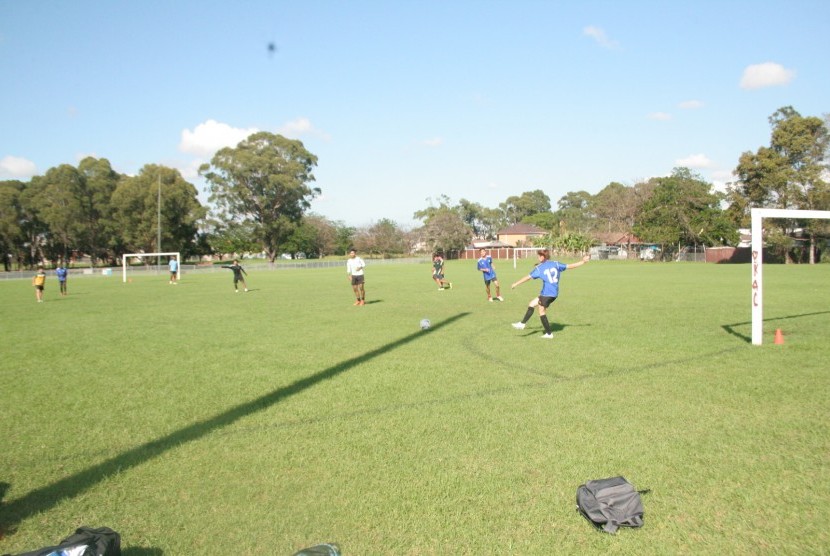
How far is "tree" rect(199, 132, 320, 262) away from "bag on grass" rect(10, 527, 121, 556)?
71.4 m

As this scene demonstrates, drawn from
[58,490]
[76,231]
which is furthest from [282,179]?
[58,490]

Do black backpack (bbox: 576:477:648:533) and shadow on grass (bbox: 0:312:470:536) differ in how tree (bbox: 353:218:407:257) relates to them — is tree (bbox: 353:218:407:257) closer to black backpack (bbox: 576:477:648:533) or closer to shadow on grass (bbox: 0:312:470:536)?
shadow on grass (bbox: 0:312:470:536)

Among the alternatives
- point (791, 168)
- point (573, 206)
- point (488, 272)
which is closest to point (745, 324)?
point (488, 272)

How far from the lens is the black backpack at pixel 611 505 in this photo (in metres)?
3.62

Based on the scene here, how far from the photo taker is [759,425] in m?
5.48

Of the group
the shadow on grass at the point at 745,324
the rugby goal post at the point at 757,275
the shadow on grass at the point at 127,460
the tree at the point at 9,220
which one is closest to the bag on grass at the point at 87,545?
the shadow on grass at the point at 127,460

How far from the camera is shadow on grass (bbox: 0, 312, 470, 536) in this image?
4.01 meters

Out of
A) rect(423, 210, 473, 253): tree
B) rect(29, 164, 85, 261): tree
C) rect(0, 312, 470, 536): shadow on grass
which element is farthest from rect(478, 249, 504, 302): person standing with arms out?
rect(423, 210, 473, 253): tree

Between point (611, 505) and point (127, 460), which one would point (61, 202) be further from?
point (611, 505)

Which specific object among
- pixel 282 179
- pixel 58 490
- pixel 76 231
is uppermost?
pixel 282 179

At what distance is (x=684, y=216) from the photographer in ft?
218

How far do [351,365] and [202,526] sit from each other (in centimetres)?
510

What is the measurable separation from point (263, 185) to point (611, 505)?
73.6 m

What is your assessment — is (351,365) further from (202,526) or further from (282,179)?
(282,179)
